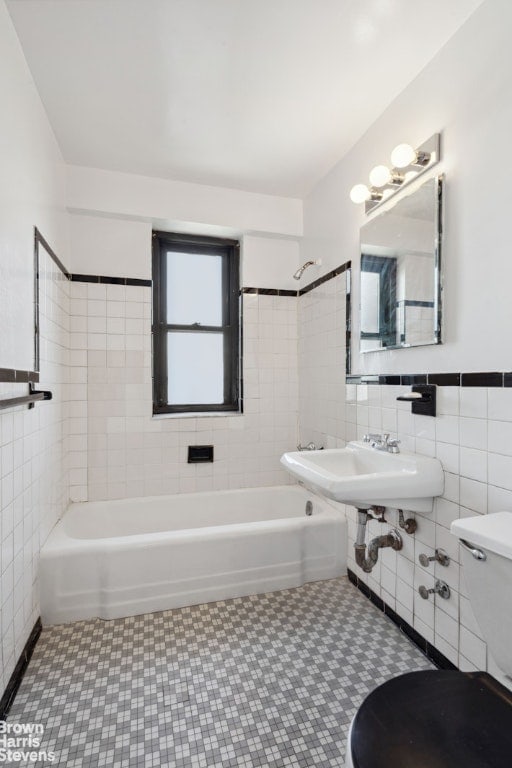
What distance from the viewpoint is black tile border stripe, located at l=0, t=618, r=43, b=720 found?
1.32 m

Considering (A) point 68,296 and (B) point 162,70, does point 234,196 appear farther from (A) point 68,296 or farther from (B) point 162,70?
(A) point 68,296

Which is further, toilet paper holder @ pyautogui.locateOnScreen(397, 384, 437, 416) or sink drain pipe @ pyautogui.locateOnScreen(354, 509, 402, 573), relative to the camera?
sink drain pipe @ pyautogui.locateOnScreen(354, 509, 402, 573)

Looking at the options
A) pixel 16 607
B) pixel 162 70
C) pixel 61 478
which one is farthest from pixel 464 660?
pixel 162 70

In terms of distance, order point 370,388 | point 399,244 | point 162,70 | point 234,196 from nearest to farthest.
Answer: point 162,70 < point 399,244 < point 370,388 < point 234,196

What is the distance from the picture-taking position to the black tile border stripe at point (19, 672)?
1.32m

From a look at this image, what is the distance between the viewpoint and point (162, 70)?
161cm

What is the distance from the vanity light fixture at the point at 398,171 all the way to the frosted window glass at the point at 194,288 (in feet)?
4.28

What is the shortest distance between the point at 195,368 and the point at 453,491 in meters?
1.93

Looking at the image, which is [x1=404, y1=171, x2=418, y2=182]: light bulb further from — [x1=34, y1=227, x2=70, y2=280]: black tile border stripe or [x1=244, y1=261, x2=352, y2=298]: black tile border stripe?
[x1=34, y1=227, x2=70, y2=280]: black tile border stripe

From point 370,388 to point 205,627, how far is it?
4.58 feet

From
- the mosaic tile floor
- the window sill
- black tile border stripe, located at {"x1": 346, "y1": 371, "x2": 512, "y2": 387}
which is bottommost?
the mosaic tile floor

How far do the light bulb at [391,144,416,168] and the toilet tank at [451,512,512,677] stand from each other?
4.47 feet

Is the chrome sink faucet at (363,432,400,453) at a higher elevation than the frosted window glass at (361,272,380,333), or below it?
below

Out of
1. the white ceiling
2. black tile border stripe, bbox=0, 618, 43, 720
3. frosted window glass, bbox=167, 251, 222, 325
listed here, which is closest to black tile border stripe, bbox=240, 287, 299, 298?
frosted window glass, bbox=167, 251, 222, 325
